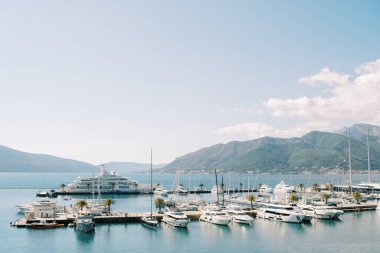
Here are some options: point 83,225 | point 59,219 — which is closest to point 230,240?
point 83,225

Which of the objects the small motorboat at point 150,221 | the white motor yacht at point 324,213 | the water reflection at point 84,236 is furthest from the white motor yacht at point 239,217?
the water reflection at point 84,236

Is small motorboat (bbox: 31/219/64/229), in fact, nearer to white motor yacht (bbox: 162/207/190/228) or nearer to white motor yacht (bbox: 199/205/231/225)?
white motor yacht (bbox: 162/207/190/228)

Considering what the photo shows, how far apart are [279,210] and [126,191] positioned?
269ft

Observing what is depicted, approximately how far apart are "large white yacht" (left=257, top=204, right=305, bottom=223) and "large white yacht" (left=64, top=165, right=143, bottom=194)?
255 feet

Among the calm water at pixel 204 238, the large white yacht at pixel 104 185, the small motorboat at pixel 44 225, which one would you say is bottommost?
the calm water at pixel 204 238

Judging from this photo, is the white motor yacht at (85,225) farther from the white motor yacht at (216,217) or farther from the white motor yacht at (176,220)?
the white motor yacht at (216,217)

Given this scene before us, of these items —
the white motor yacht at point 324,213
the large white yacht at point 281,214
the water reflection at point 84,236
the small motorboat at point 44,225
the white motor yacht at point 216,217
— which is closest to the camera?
the water reflection at point 84,236

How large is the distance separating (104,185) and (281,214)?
283 feet

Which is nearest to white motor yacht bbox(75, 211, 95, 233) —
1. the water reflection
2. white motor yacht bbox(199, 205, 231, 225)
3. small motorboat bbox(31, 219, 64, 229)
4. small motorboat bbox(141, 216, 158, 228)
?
the water reflection

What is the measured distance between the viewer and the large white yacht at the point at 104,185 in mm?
142000

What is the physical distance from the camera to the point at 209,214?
6888 cm

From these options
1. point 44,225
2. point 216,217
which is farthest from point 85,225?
point 216,217

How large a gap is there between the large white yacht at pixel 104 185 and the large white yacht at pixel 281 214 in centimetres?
7770

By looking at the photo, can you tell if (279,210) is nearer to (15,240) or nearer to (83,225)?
(83,225)
